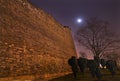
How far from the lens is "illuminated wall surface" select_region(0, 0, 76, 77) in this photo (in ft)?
31.2

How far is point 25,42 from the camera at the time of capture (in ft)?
37.6

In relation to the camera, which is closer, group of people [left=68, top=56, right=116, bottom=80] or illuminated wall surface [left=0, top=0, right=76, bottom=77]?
illuminated wall surface [left=0, top=0, right=76, bottom=77]

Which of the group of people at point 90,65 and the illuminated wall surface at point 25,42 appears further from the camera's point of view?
the group of people at point 90,65

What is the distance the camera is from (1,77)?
8.48 m

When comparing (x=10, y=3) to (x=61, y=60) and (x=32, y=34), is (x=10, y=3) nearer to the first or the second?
(x=32, y=34)

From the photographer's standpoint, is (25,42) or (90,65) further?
(90,65)

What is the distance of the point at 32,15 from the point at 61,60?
Answer: 669cm

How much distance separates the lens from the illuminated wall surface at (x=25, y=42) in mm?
9500

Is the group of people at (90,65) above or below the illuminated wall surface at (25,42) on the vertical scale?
below

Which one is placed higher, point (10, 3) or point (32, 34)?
point (10, 3)

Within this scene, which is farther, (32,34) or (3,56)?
(32,34)

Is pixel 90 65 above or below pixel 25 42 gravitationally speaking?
below

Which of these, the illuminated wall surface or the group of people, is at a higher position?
the illuminated wall surface

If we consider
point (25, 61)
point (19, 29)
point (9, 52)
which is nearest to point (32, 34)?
point (19, 29)
